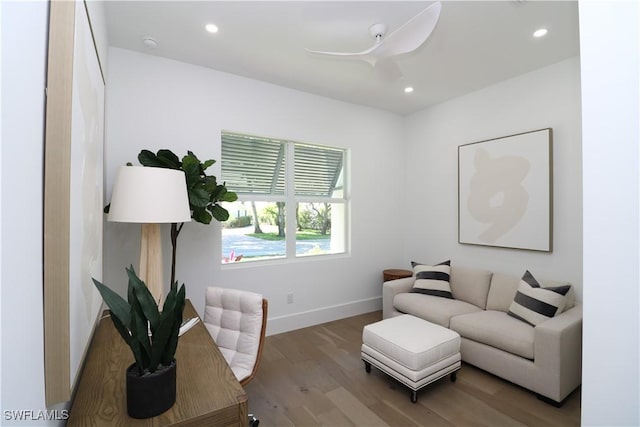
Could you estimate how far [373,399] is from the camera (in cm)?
224

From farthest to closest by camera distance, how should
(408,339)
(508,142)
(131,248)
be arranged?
(508,142), (131,248), (408,339)

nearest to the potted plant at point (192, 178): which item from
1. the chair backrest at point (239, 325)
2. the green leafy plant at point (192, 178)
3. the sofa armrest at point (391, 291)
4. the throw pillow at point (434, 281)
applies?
the green leafy plant at point (192, 178)

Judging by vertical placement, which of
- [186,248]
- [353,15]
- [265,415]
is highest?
[353,15]

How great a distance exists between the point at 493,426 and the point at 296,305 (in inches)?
86.8

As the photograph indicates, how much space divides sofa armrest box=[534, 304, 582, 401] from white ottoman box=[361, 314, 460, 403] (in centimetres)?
57


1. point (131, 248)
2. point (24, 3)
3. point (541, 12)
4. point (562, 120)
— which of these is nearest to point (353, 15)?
point (541, 12)

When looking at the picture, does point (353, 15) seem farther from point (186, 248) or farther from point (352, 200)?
point (186, 248)

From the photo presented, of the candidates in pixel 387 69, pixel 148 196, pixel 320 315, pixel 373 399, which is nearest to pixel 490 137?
pixel 387 69

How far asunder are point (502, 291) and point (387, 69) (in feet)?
8.02

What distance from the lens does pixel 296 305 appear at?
3621 millimetres

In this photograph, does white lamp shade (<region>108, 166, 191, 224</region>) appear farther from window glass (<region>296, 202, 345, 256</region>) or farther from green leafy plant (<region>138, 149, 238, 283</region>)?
window glass (<region>296, 202, 345, 256</region>)

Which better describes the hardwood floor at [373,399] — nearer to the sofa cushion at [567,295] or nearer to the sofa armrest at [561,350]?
the sofa armrest at [561,350]

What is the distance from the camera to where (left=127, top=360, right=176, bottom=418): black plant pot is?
0.90 metres

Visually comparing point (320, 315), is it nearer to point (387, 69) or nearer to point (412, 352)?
point (412, 352)
